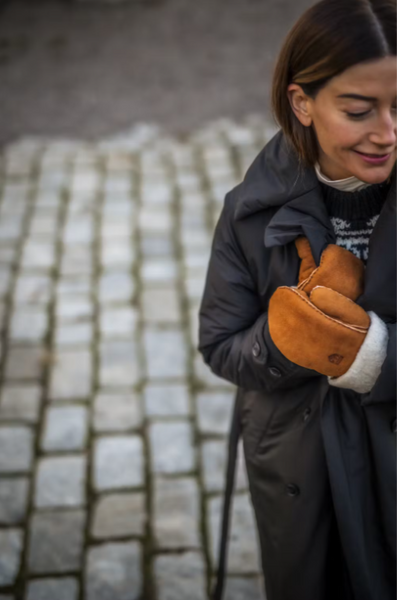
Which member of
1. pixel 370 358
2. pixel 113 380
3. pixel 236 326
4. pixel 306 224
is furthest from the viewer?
pixel 113 380

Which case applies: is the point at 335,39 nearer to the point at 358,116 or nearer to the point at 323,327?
the point at 358,116

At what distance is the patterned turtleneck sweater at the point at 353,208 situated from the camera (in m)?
1.95

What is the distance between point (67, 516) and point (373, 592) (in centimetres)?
→ 170

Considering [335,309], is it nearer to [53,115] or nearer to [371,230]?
[371,230]

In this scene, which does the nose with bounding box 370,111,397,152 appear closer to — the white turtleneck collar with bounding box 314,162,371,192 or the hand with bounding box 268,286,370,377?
the white turtleneck collar with bounding box 314,162,371,192

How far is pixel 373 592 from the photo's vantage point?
2041 millimetres

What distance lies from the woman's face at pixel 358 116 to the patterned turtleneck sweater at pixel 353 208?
0.08m

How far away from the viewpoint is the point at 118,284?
16.0 ft

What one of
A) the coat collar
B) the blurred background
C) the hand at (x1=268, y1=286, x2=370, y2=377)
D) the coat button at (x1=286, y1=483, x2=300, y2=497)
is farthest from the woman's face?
the blurred background

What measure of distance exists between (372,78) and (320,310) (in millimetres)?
520

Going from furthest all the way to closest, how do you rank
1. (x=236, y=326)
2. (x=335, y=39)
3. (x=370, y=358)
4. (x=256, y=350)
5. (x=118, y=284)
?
(x=118, y=284) < (x=236, y=326) < (x=256, y=350) < (x=370, y=358) < (x=335, y=39)

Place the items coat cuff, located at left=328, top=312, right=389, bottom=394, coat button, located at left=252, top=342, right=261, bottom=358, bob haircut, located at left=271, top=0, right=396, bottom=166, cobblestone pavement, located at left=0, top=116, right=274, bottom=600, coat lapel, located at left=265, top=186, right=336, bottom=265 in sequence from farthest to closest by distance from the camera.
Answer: cobblestone pavement, located at left=0, top=116, right=274, bottom=600 → coat button, located at left=252, top=342, right=261, bottom=358 → coat lapel, located at left=265, top=186, right=336, bottom=265 → coat cuff, located at left=328, top=312, right=389, bottom=394 → bob haircut, located at left=271, top=0, right=396, bottom=166

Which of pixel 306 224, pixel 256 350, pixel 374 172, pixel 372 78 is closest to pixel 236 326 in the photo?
pixel 256 350

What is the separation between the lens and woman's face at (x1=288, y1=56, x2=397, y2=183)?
5.65 ft
